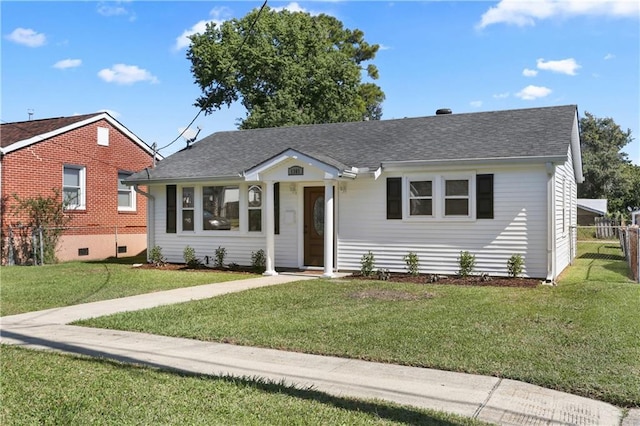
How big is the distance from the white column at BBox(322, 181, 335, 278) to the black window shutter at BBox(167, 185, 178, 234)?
550 cm

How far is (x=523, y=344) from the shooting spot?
6.51m

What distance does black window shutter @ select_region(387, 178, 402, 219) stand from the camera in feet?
45.2

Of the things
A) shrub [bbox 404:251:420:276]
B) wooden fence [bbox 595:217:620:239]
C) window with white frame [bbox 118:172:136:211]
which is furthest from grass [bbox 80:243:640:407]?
wooden fence [bbox 595:217:620:239]

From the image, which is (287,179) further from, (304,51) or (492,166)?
(304,51)

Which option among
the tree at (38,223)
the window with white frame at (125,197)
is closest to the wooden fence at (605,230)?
the window with white frame at (125,197)

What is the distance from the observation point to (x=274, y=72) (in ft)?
106

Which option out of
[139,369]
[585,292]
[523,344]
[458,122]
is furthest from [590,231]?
[139,369]

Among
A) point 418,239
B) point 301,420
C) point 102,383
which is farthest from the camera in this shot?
point 418,239

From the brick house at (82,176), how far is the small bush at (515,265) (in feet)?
46.9

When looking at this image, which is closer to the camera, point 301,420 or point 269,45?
point 301,420

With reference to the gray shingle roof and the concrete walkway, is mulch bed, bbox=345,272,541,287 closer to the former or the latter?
the gray shingle roof

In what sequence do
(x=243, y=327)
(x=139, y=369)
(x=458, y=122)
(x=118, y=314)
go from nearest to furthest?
(x=139, y=369), (x=243, y=327), (x=118, y=314), (x=458, y=122)

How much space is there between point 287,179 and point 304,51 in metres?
21.3

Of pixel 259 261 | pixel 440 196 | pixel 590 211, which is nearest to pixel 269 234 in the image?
pixel 259 261
